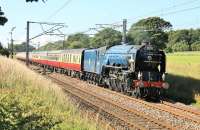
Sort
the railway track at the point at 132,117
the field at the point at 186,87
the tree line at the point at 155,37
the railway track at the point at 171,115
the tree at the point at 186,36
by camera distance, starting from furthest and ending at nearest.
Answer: the tree at the point at 186,36, the tree line at the point at 155,37, the field at the point at 186,87, the railway track at the point at 171,115, the railway track at the point at 132,117

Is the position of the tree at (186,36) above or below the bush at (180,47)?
above

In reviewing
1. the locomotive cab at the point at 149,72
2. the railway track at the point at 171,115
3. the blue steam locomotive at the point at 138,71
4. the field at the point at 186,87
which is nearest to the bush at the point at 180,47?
the field at the point at 186,87

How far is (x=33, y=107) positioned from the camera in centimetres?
1529

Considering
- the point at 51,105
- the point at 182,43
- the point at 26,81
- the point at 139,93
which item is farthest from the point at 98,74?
the point at 182,43

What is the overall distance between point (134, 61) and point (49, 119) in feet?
43.2

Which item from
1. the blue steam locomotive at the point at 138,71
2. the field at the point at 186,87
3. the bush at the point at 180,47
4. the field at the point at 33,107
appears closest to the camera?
the field at the point at 33,107

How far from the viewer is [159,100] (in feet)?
81.3

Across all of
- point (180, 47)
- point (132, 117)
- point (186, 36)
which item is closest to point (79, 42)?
point (180, 47)

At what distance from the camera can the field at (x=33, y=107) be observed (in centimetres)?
1178

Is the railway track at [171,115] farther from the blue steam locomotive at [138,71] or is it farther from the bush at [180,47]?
the bush at [180,47]

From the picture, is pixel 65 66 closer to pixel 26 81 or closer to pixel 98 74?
pixel 98 74

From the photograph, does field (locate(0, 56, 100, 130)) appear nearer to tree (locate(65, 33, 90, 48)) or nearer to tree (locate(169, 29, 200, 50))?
tree (locate(65, 33, 90, 48))

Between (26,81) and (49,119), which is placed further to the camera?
(26,81)

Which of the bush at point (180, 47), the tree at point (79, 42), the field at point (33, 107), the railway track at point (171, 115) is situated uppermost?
the tree at point (79, 42)
